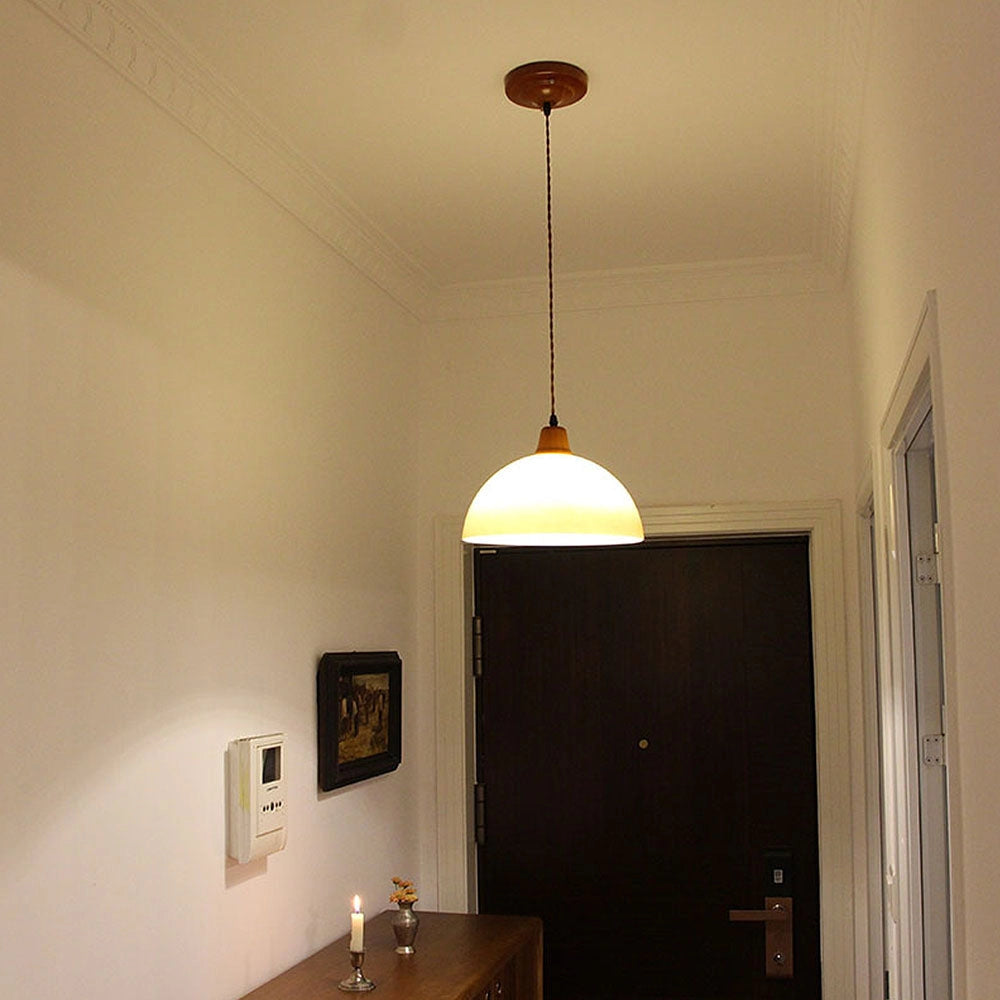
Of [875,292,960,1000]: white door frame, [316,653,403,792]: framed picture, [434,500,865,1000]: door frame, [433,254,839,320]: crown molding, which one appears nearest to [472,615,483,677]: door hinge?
[434,500,865,1000]: door frame

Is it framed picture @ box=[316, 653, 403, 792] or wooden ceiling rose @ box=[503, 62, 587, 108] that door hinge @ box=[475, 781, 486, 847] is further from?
wooden ceiling rose @ box=[503, 62, 587, 108]

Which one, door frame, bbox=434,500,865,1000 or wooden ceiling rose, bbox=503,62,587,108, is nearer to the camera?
wooden ceiling rose, bbox=503,62,587,108

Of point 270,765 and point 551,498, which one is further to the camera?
point 270,765

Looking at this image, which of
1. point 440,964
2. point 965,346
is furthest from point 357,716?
point 965,346

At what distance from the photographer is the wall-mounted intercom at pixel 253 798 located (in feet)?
8.61

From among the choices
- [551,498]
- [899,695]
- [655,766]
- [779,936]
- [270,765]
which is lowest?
[779,936]

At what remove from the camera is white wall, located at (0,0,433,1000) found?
2.01 meters

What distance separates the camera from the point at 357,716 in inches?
132

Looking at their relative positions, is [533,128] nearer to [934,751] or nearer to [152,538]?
[152,538]

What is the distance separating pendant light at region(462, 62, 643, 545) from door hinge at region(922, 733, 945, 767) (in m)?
0.66

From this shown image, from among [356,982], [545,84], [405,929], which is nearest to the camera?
[545,84]

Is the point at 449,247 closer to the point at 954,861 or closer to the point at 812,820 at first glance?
the point at 812,820

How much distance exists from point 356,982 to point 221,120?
1.87 m

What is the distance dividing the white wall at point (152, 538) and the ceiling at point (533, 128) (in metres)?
0.14
